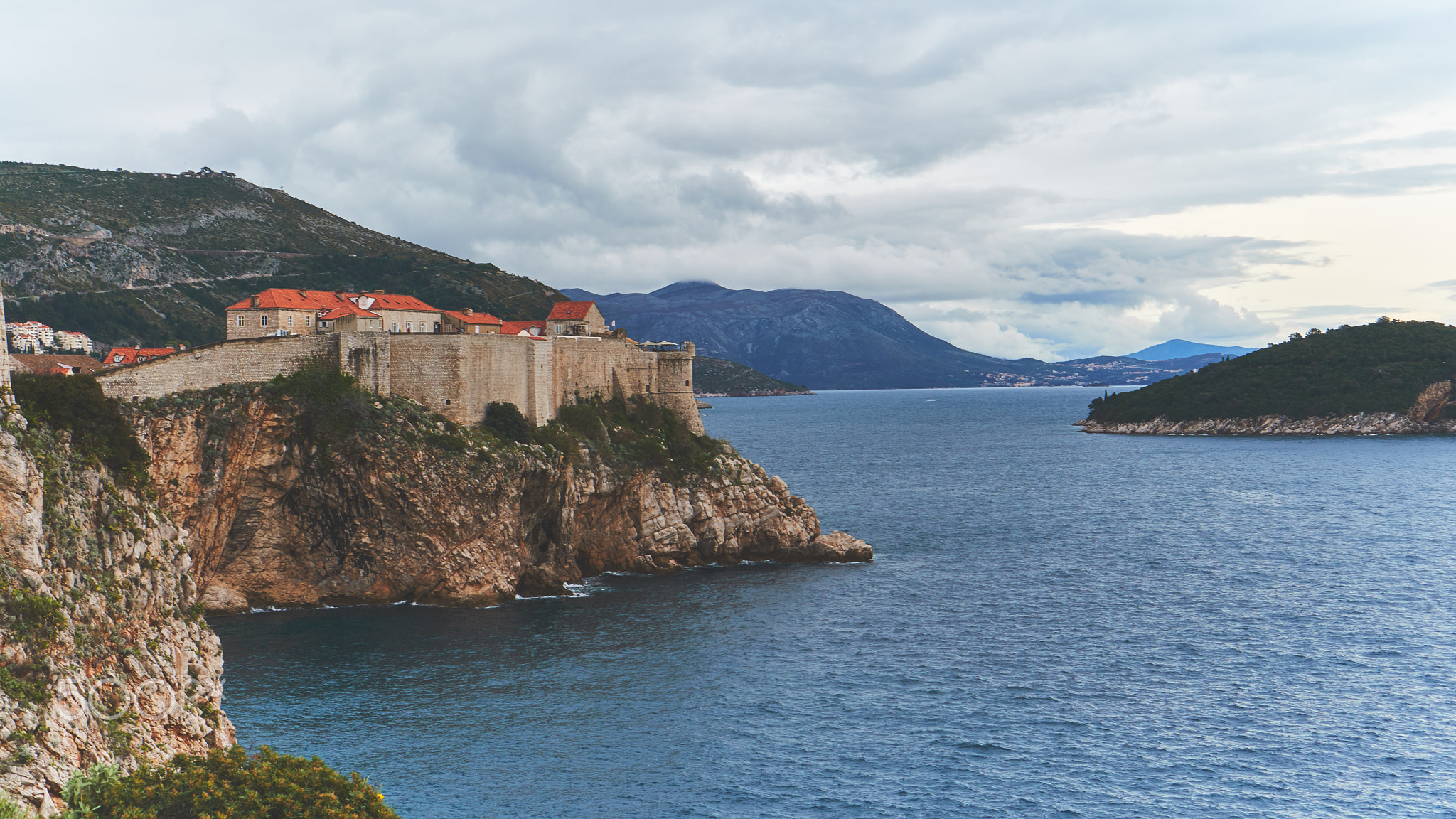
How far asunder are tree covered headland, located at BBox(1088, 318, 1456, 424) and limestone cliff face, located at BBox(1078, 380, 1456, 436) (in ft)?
3.52

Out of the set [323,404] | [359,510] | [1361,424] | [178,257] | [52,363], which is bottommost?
[359,510]

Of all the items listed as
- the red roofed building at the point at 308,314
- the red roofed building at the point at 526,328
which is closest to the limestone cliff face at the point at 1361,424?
the red roofed building at the point at 526,328

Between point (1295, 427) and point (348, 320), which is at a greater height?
point (348, 320)

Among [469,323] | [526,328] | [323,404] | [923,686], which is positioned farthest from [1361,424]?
[323,404]

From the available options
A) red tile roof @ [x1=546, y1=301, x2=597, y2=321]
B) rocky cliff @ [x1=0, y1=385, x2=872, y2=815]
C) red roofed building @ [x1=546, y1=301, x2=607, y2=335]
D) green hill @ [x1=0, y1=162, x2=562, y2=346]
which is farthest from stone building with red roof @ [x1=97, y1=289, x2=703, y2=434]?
green hill @ [x1=0, y1=162, x2=562, y2=346]

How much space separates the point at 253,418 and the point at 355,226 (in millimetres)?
138413

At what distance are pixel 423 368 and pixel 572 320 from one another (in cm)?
1837

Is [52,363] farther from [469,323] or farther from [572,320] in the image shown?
[572,320]

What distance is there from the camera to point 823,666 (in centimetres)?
4409

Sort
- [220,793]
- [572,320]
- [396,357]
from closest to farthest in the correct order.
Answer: [220,793], [396,357], [572,320]

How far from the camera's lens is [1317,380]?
164625 millimetres

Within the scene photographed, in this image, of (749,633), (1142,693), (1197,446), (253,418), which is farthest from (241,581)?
(1197,446)

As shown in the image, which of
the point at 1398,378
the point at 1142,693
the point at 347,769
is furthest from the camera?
the point at 1398,378

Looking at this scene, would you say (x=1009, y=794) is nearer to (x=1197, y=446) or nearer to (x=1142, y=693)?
(x=1142, y=693)
